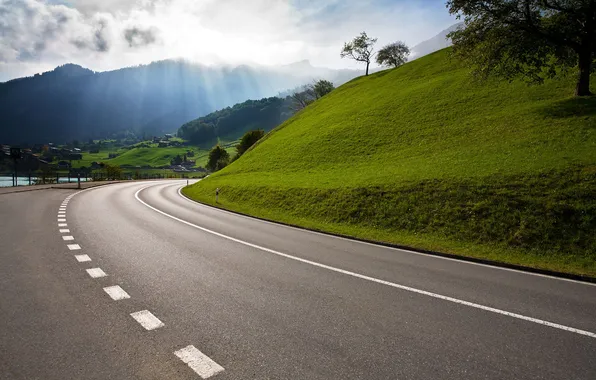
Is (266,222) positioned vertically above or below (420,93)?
below

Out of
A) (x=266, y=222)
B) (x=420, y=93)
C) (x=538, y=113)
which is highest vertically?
(x=420, y=93)

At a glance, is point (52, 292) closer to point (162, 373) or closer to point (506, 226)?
point (162, 373)

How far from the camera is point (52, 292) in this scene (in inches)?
246

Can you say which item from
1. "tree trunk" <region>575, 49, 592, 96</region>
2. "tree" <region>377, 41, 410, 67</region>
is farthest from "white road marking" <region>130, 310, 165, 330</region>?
"tree" <region>377, 41, 410, 67</region>

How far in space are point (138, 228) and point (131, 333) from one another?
9.97 m

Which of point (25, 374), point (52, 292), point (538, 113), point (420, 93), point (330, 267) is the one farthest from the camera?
point (420, 93)

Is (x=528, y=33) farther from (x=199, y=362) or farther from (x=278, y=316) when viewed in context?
(x=199, y=362)

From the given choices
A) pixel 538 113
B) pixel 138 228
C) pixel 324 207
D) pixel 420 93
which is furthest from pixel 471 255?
pixel 420 93

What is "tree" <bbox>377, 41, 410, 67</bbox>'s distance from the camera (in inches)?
3206

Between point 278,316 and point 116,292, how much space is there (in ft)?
11.3

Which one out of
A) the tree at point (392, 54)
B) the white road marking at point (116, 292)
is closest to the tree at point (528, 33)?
the white road marking at point (116, 292)

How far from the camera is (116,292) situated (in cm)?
630

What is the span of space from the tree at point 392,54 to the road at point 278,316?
82531mm

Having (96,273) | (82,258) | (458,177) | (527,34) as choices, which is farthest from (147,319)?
(527,34)
